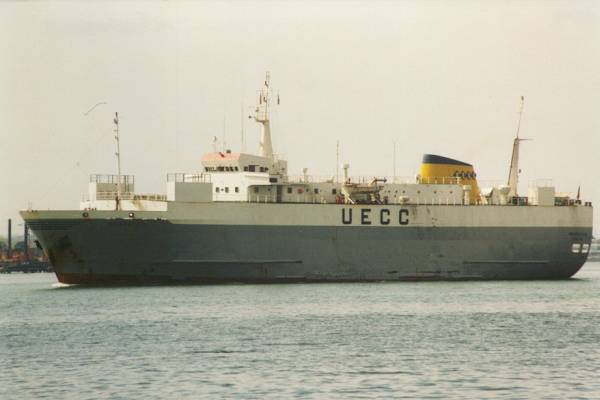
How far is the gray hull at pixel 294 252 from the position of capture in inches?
1941

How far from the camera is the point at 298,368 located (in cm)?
2697

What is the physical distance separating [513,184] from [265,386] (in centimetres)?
3684

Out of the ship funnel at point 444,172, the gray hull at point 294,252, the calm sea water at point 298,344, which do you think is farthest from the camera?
the ship funnel at point 444,172

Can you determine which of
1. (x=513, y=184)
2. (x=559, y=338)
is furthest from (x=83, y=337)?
(x=513, y=184)

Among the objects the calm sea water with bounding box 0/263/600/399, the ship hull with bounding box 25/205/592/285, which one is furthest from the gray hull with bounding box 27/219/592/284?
the calm sea water with bounding box 0/263/600/399

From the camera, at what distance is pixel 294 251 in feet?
172

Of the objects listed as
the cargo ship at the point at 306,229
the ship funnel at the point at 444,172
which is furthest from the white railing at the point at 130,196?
the ship funnel at the point at 444,172

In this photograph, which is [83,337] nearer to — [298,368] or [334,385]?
[298,368]

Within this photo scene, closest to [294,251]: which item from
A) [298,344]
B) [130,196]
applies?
[130,196]

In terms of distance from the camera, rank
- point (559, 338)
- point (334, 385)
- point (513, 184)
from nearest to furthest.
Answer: point (334, 385), point (559, 338), point (513, 184)

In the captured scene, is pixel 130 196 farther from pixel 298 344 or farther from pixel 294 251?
pixel 298 344

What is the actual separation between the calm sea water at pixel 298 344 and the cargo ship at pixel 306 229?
2.51 meters

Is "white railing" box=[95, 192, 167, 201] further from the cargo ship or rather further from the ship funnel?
the ship funnel

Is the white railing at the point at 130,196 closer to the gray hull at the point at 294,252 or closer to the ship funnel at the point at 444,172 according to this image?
the gray hull at the point at 294,252
